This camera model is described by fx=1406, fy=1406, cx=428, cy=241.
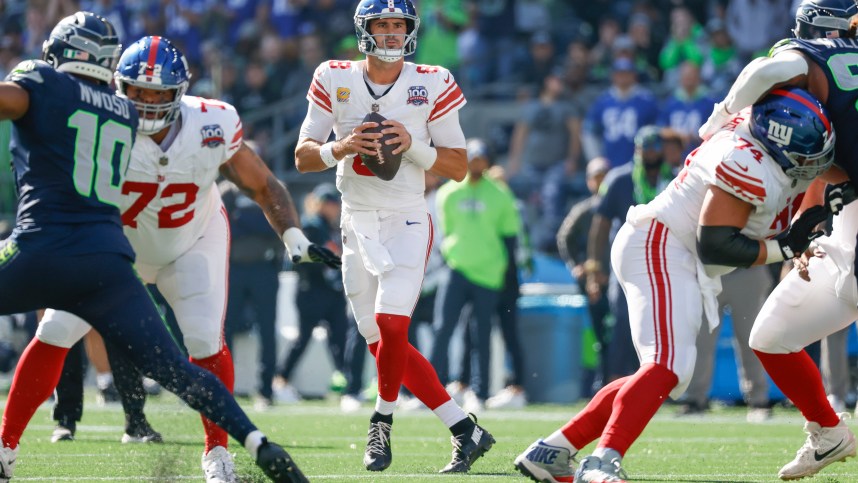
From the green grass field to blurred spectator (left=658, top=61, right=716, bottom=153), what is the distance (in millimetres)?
3422

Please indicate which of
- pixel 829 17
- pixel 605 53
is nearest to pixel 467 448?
pixel 829 17

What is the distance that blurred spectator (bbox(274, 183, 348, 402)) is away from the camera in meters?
11.5

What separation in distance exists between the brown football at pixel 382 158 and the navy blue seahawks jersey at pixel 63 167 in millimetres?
1509

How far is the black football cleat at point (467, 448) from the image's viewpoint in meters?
6.25

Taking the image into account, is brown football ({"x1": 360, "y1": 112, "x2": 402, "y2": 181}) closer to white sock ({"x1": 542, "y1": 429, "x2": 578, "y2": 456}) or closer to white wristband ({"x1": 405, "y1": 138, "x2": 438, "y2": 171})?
white wristband ({"x1": 405, "y1": 138, "x2": 438, "y2": 171})

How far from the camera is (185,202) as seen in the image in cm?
595

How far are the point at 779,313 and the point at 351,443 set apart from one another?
9.07ft

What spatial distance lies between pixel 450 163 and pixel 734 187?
1791 millimetres

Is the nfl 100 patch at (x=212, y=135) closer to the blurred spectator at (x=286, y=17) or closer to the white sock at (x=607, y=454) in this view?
the white sock at (x=607, y=454)

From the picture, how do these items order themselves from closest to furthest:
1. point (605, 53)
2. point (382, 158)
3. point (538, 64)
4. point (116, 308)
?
1. point (116, 308)
2. point (382, 158)
3. point (605, 53)
4. point (538, 64)

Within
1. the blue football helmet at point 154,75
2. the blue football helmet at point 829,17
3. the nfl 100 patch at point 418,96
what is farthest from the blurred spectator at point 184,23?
the blue football helmet at point 829,17

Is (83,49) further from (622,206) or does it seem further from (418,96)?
(622,206)

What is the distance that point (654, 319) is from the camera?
5152mm

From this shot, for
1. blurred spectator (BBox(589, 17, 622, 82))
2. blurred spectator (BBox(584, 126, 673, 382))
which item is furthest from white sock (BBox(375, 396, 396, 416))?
blurred spectator (BBox(589, 17, 622, 82))
